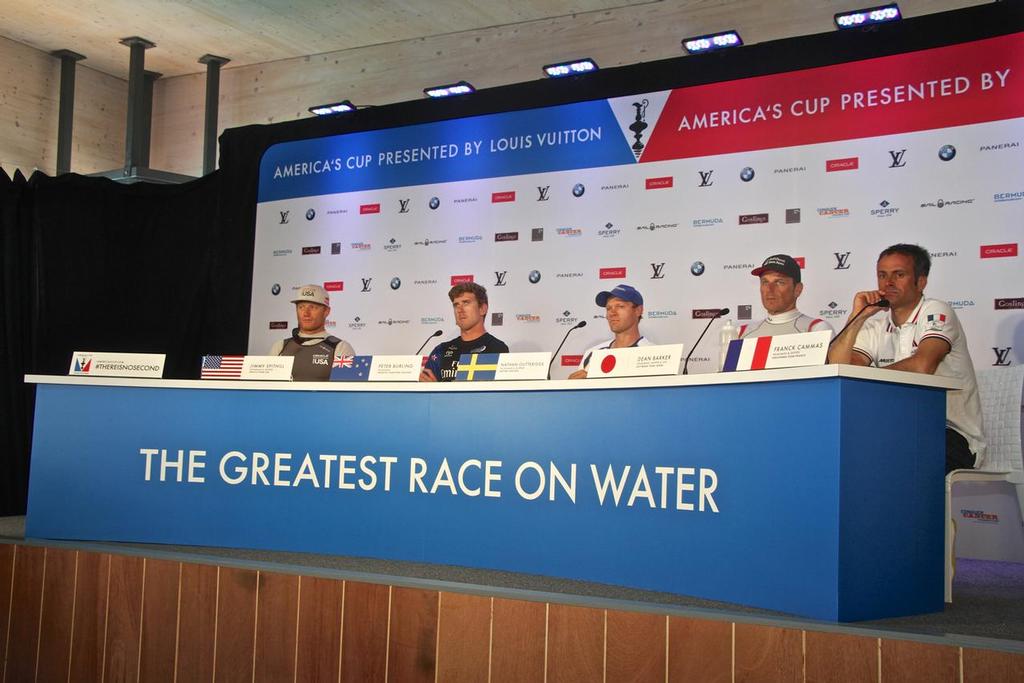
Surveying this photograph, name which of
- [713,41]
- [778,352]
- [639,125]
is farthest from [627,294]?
[778,352]

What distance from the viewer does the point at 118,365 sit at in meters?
3.78

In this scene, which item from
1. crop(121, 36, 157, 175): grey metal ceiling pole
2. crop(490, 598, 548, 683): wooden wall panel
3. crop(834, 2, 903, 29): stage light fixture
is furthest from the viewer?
crop(121, 36, 157, 175): grey metal ceiling pole

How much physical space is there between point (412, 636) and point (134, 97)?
5101 mm

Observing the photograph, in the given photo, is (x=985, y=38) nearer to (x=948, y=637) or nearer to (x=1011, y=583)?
(x=1011, y=583)

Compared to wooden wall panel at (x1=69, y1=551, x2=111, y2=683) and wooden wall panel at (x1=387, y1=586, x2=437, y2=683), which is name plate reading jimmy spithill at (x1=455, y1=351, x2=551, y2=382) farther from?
wooden wall panel at (x1=69, y1=551, x2=111, y2=683)

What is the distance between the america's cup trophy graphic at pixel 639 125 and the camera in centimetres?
528

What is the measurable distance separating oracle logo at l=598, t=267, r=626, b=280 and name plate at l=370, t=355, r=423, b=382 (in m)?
2.09

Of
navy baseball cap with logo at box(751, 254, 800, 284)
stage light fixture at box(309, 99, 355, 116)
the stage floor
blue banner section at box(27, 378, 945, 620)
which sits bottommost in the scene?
the stage floor

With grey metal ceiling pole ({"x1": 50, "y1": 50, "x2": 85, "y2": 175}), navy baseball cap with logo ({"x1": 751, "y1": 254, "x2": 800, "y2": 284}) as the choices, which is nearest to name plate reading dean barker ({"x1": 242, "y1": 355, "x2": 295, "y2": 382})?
navy baseball cap with logo ({"x1": 751, "y1": 254, "x2": 800, "y2": 284})

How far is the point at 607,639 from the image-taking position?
2.58 meters

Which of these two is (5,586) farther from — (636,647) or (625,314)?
(625,314)

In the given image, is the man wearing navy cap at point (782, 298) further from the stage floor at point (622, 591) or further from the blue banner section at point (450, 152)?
the blue banner section at point (450, 152)

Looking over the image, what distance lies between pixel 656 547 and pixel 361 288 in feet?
11.9

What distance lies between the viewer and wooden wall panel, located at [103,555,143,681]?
10.5 feet
